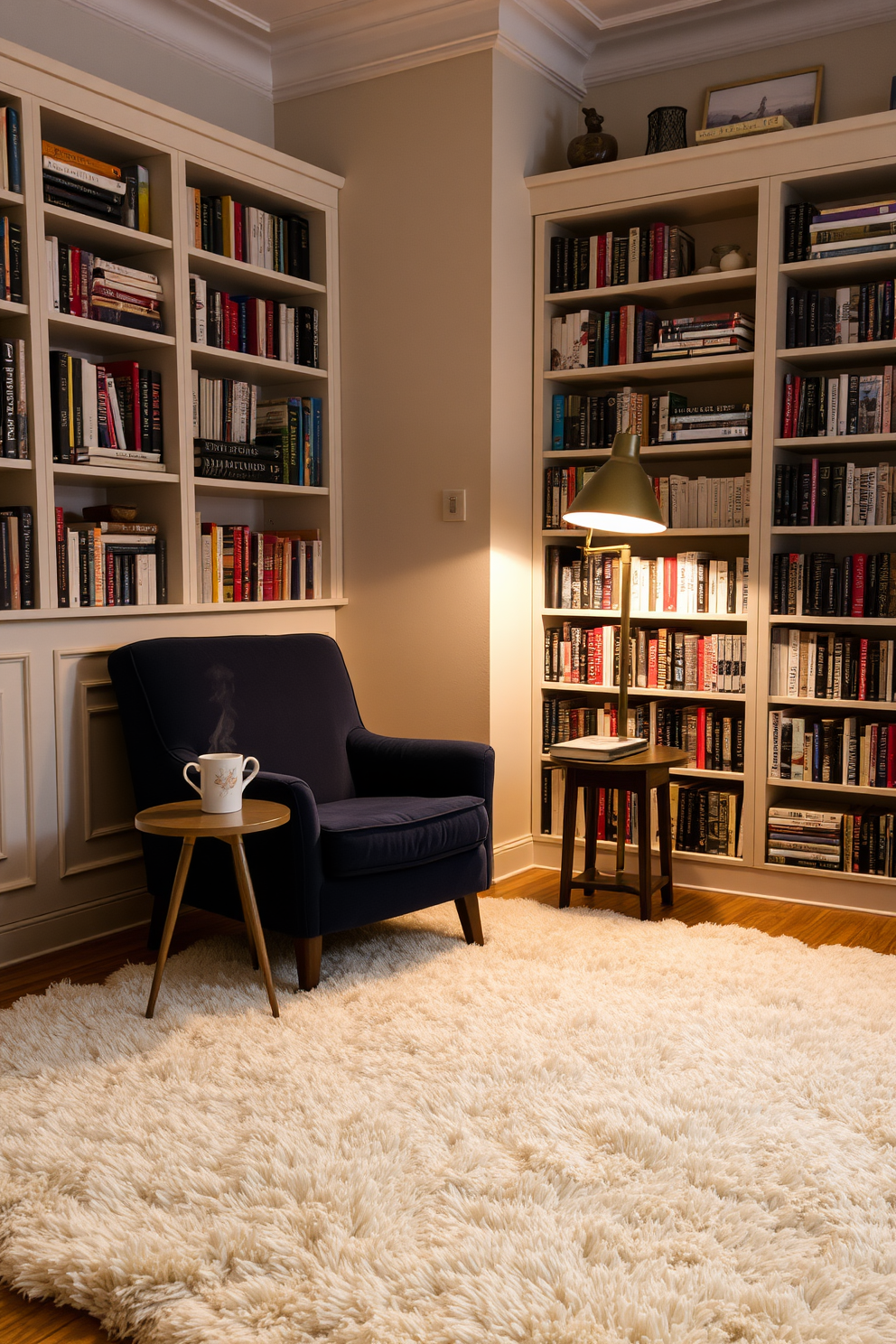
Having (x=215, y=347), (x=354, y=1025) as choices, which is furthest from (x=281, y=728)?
(x=215, y=347)

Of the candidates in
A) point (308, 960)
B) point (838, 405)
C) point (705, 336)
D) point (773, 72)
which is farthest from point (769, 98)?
point (308, 960)

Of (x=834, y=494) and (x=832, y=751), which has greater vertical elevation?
(x=834, y=494)

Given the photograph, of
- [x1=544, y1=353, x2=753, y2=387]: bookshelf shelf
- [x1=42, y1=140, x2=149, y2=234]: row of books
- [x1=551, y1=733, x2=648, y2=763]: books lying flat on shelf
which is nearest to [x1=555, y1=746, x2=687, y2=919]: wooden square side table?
[x1=551, y1=733, x2=648, y2=763]: books lying flat on shelf

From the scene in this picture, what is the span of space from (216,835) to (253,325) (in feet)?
6.64

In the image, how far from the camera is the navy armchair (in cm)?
287

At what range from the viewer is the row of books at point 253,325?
3682 mm

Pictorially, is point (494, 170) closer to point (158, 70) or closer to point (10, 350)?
point (158, 70)

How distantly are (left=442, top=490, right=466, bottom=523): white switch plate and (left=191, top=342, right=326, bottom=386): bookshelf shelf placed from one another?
663 mm

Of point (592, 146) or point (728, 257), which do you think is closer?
point (728, 257)

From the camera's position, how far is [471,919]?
326 cm

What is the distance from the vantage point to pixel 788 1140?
2.10 metres

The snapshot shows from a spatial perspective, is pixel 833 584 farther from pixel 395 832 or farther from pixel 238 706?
pixel 238 706

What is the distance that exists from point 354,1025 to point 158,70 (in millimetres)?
3217

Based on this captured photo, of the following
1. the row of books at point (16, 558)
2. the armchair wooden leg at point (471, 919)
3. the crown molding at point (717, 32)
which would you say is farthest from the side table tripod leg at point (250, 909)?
the crown molding at point (717, 32)
